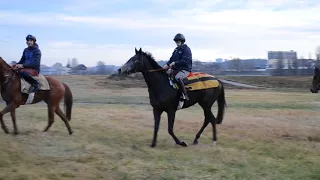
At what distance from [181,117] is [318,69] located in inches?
248

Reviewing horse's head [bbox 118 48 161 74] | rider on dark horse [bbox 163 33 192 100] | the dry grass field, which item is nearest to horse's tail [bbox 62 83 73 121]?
the dry grass field

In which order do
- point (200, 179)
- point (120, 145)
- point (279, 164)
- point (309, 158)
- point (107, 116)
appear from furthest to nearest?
point (107, 116), point (120, 145), point (309, 158), point (279, 164), point (200, 179)

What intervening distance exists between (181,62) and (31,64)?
4.34 meters

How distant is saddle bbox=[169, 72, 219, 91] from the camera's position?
487 inches

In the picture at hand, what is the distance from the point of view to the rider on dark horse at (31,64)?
12.9m

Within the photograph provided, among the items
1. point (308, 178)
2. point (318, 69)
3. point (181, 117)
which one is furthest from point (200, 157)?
point (181, 117)

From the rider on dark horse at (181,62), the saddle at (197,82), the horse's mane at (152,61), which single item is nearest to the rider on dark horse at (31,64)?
the horse's mane at (152,61)

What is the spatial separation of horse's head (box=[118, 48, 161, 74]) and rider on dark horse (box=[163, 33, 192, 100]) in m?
0.39

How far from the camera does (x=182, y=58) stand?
40.6 feet

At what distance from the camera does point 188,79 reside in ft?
41.4

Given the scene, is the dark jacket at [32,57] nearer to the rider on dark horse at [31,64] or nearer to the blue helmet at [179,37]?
the rider on dark horse at [31,64]

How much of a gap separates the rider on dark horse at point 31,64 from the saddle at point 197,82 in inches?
155

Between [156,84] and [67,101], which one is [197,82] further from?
[67,101]

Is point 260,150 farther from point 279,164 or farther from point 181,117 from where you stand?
point 181,117
